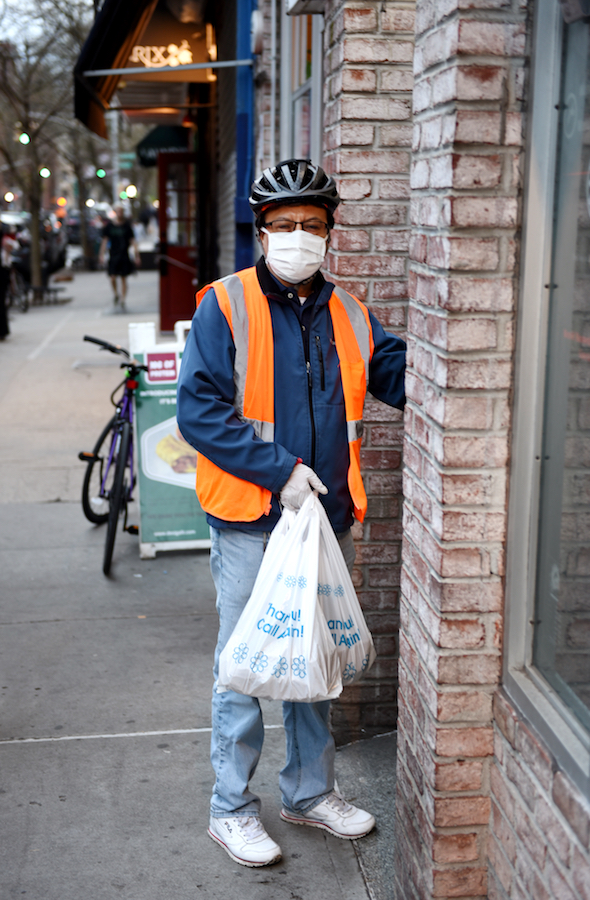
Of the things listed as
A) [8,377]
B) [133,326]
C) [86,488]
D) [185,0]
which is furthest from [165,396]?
[8,377]

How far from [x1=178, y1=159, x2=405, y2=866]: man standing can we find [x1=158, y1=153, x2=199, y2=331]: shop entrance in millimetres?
13600

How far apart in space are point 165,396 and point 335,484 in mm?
3161

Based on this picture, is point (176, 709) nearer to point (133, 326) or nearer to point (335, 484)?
point (335, 484)

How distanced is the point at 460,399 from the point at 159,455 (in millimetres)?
3897

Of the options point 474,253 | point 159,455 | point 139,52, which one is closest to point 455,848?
point 474,253

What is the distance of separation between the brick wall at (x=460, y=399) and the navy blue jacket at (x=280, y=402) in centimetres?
37

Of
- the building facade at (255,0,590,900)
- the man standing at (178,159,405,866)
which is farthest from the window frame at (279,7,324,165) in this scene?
the building facade at (255,0,590,900)

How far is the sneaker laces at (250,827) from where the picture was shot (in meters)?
3.12

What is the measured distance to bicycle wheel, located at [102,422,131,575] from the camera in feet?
18.9

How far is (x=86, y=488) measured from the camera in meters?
6.48

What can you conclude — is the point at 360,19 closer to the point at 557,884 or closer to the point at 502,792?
the point at 502,792

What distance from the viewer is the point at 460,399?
232 cm

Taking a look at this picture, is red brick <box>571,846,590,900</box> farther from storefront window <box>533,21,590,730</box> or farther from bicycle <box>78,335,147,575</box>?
bicycle <box>78,335,147,575</box>

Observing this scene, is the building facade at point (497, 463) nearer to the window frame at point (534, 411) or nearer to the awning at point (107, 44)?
the window frame at point (534, 411)
